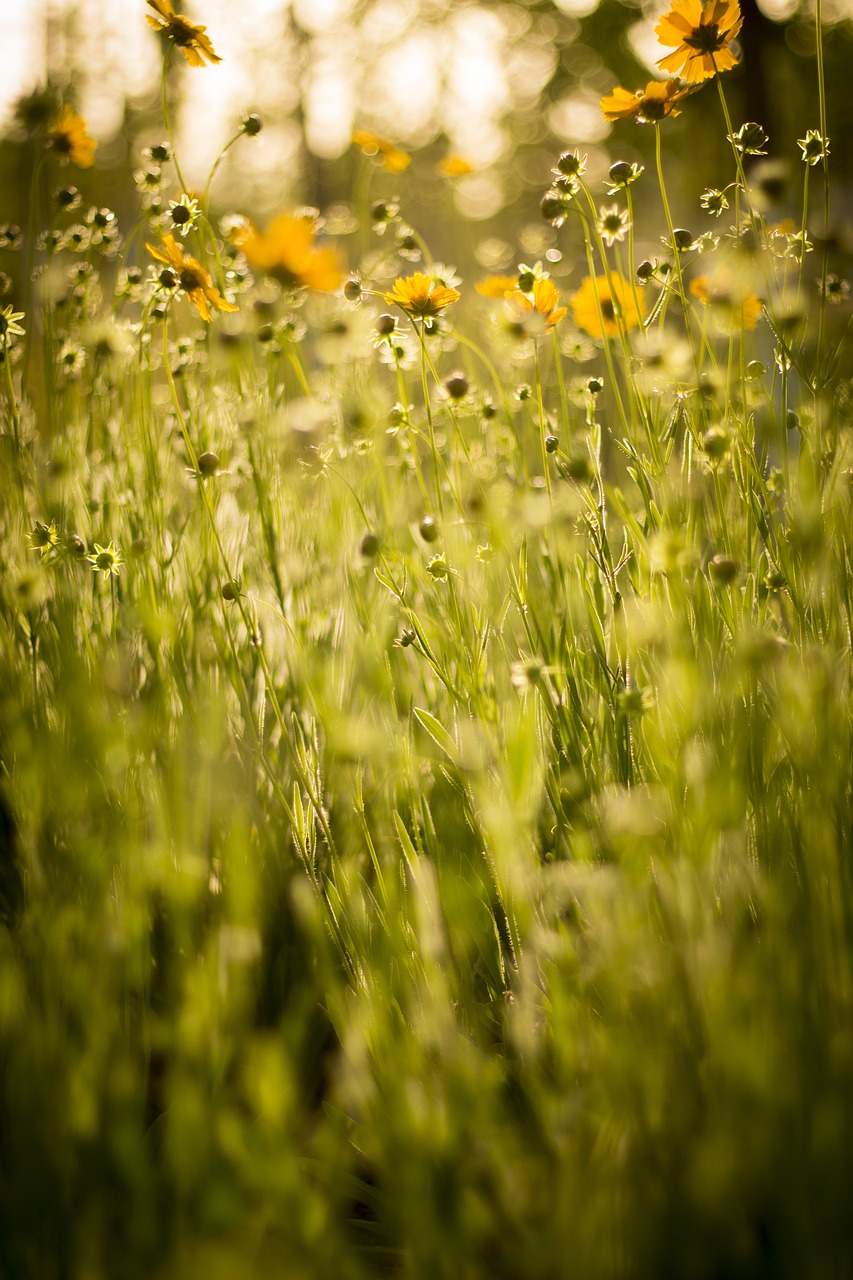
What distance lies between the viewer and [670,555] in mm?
695

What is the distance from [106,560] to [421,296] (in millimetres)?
528

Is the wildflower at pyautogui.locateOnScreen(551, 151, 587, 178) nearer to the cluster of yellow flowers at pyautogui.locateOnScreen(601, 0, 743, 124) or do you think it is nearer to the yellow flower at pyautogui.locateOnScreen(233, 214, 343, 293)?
the cluster of yellow flowers at pyautogui.locateOnScreen(601, 0, 743, 124)

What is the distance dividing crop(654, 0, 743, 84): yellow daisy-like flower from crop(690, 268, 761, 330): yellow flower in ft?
0.80

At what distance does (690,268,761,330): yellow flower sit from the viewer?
2.66 feet

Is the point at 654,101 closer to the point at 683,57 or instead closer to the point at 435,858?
the point at 683,57

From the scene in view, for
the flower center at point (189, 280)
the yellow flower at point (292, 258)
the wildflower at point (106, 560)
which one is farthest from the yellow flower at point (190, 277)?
the wildflower at point (106, 560)

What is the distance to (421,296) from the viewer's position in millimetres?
1070

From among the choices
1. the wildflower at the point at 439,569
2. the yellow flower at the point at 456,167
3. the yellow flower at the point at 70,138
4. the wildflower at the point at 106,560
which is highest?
the yellow flower at the point at 456,167

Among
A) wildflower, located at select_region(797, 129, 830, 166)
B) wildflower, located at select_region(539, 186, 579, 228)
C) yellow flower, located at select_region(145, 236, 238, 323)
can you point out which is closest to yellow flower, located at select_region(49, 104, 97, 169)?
yellow flower, located at select_region(145, 236, 238, 323)

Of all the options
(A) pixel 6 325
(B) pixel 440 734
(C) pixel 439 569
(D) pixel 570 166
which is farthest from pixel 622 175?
(A) pixel 6 325

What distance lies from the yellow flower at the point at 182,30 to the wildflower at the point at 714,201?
2.33 ft

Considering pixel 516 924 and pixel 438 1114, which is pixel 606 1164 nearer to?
pixel 438 1114

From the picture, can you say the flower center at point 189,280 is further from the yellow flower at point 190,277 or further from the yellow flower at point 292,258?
the yellow flower at point 292,258

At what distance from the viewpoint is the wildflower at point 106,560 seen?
3.58ft
